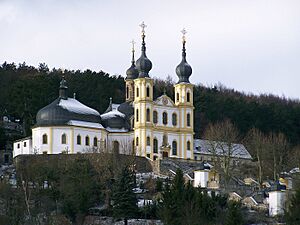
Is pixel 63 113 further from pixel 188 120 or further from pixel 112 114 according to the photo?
pixel 188 120

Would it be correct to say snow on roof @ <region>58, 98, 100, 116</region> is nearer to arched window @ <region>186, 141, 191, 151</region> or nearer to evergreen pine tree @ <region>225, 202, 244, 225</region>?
arched window @ <region>186, 141, 191, 151</region>

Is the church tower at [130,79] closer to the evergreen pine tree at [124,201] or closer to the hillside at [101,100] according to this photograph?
the hillside at [101,100]

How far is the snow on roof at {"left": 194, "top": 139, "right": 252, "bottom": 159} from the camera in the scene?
8819cm

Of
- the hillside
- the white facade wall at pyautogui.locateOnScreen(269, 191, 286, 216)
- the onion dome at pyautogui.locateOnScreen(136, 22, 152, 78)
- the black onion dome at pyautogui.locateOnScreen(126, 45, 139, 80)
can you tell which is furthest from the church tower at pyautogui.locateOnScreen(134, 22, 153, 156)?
the white facade wall at pyautogui.locateOnScreen(269, 191, 286, 216)

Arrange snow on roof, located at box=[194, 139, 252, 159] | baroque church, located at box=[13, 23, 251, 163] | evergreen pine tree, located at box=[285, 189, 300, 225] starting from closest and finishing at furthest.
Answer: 1. evergreen pine tree, located at box=[285, 189, 300, 225]
2. baroque church, located at box=[13, 23, 251, 163]
3. snow on roof, located at box=[194, 139, 252, 159]

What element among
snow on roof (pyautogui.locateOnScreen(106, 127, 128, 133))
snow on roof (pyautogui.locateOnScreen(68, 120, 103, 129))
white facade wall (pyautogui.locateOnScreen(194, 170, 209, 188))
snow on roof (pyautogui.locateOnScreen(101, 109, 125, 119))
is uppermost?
snow on roof (pyautogui.locateOnScreen(101, 109, 125, 119))

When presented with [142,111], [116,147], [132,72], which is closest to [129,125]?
[142,111]

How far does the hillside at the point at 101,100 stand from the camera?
309 feet

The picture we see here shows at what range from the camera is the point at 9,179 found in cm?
7419

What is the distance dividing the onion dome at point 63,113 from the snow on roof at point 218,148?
8951 mm

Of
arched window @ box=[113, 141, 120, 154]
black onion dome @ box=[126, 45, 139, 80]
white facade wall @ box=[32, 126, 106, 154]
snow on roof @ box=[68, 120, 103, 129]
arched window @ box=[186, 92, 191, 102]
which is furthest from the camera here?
black onion dome @ box=[126, 45, 139, 80]

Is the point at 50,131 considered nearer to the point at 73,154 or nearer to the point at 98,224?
the point at 73,154

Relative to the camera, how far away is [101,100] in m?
99.8

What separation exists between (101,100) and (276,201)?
32642 millimetres
